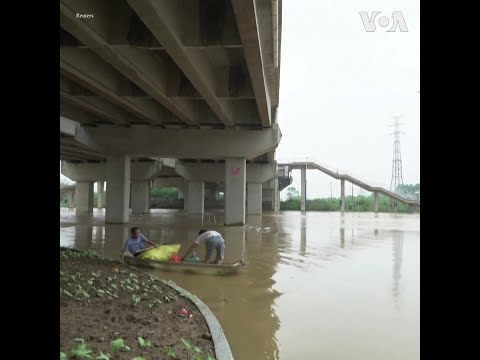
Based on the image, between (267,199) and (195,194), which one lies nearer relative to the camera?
(195,194)

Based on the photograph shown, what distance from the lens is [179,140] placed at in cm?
2400

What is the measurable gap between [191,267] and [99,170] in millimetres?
37081

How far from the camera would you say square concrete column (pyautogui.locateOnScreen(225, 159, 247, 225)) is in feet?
81.8

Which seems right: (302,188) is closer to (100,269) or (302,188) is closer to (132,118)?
(132,118)

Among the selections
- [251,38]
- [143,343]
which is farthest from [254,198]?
[143,343]

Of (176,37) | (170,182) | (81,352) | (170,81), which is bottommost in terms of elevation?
(81,352)

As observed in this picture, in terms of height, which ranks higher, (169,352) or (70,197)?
Result: (70,197)

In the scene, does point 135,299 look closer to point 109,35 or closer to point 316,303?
point 316,303

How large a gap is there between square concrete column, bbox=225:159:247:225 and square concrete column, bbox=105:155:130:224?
6034 millimetres

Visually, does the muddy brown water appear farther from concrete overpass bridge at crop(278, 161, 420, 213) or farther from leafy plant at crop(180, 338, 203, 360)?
concrete overpass bridge at crop(278, 161, 420, 213)

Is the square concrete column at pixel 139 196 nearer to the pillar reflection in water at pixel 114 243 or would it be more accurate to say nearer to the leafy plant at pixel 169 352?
the pillar reflection in water at pixel 114 243

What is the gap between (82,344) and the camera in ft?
12.2

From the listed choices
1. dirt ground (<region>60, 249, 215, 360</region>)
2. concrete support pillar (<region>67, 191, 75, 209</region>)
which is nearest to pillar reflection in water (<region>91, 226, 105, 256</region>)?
dirt ground (<region>60, 249, 215, 360</region>)
